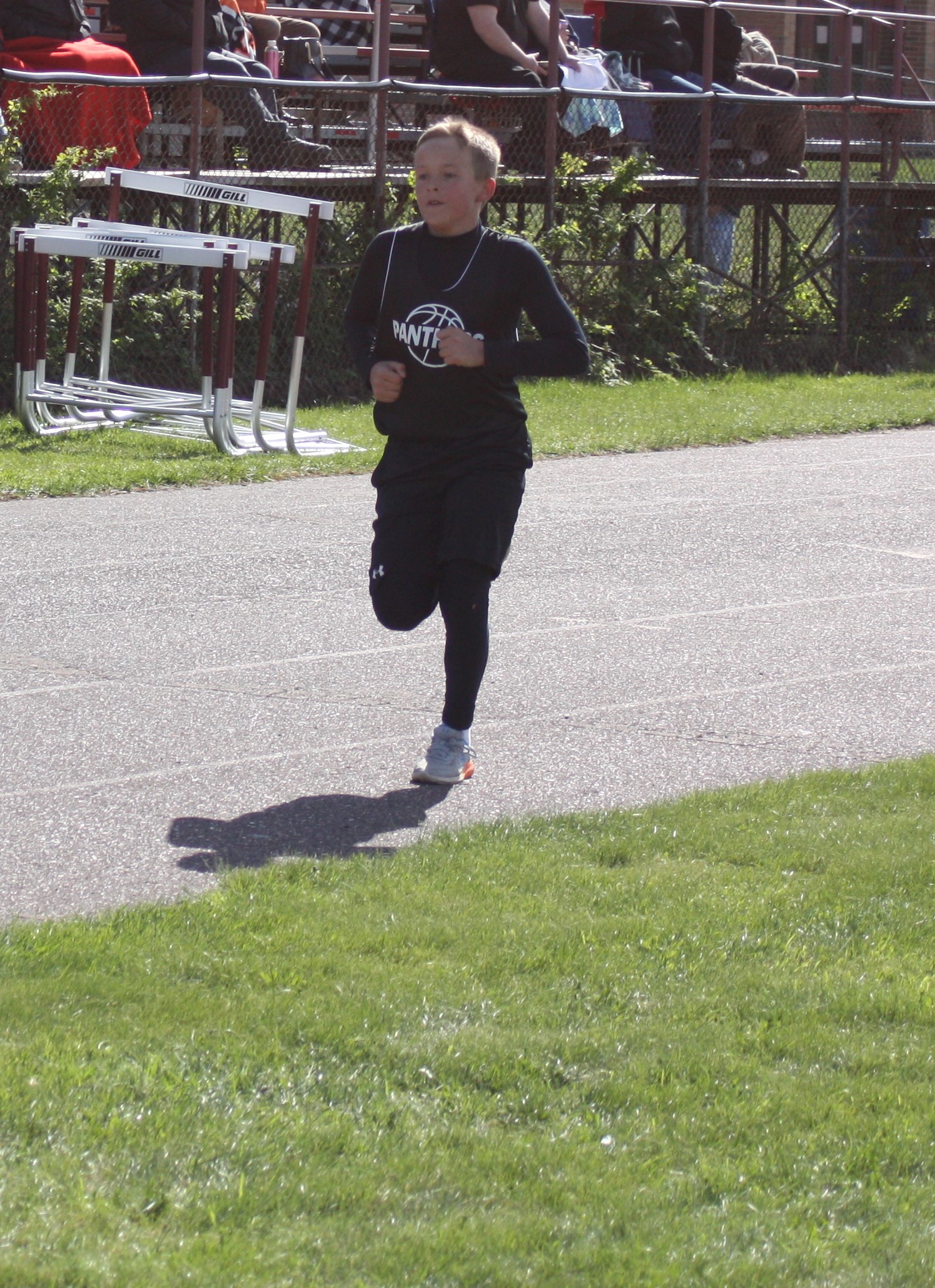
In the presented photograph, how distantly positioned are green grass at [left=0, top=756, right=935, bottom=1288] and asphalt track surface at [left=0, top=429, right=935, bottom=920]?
0.52 meters

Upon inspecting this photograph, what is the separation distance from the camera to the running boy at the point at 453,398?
539cm

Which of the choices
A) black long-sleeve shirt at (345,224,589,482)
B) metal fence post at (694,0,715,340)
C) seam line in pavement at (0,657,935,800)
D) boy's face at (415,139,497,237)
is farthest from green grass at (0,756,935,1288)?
metal fence post at (694,0,715,340)

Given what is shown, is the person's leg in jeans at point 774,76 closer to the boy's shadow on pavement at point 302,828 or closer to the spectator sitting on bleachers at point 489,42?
the spectator sitting on bleachers at point 489,42

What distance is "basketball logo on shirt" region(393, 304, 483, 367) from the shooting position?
5.44 meters

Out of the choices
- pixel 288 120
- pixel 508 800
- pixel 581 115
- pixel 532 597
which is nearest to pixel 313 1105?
pixel 508 800

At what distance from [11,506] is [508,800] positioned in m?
5.37

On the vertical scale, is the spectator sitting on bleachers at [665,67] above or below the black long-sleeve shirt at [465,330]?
above

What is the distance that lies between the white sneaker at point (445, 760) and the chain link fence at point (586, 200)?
879cm

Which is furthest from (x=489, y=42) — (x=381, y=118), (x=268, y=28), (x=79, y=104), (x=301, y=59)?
(x=79, y=104)

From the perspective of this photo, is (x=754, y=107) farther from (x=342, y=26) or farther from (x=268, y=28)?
(x=268, y=28)

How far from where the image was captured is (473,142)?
5.28 metres

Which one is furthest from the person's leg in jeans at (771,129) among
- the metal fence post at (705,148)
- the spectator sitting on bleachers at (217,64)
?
the spectator sitting on bleachers at (217,64)

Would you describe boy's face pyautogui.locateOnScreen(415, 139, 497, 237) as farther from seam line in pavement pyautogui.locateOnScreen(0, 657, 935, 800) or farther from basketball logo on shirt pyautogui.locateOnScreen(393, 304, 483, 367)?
seam line in pavement pyautogui.locateOnScreen(0, 657, 935, 800)

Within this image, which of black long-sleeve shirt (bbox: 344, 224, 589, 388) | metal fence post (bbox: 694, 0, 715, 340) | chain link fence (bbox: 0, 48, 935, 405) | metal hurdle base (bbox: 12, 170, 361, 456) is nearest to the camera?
black long-sleeve shirt (bbox: 344, 224, 589, 388)
